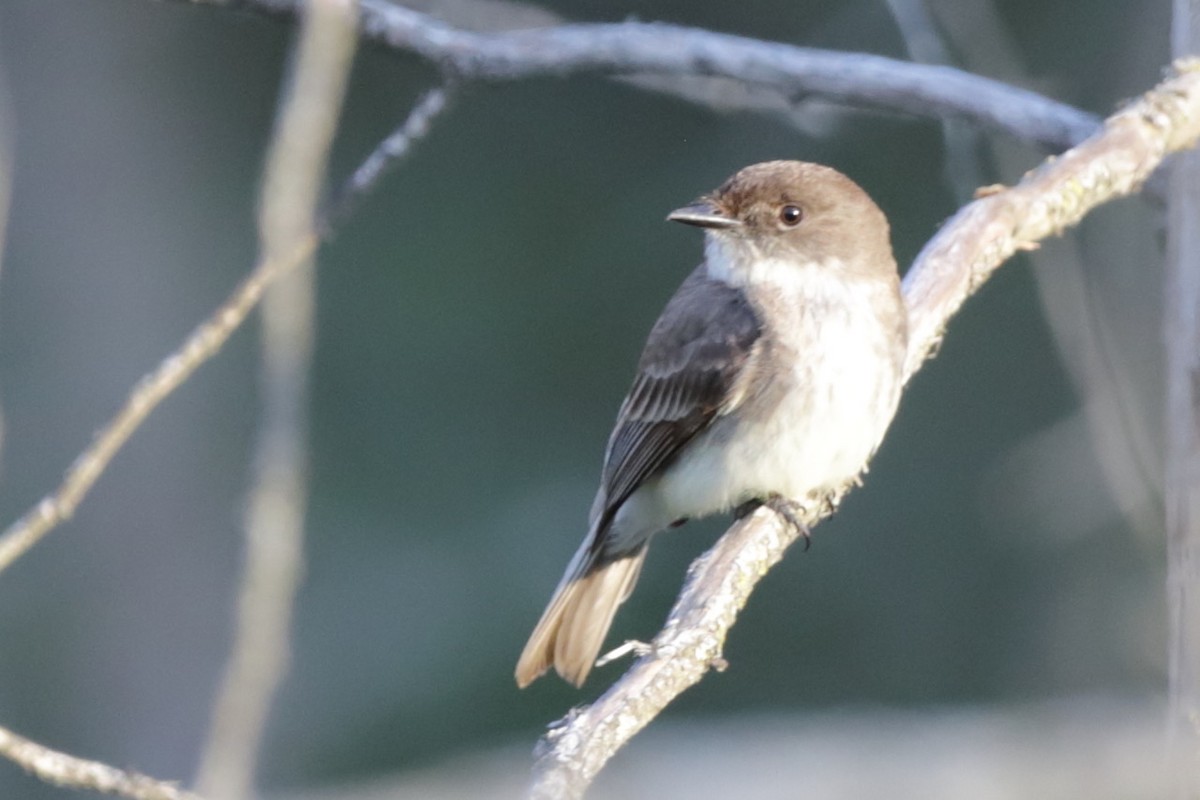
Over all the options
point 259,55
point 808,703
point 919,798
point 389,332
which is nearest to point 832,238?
point 919,798

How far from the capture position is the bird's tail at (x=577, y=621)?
3906 millimetres

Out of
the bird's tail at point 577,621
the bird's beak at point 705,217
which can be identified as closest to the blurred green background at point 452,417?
the bird's tail at point 577,621

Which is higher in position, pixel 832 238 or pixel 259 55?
pixel 259 55

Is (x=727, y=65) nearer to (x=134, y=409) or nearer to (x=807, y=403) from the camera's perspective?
(x=807, y=403)

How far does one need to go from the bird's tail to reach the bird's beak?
0.80 meters

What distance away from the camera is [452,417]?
797 cm

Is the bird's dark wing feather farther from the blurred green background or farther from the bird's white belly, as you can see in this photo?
the blurred green background

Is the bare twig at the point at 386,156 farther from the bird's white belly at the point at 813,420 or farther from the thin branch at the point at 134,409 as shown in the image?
the bird's white belly at the point at 813,420

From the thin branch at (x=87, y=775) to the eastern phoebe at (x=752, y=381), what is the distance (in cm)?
169

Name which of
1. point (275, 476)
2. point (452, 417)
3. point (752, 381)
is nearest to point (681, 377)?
point (752, 381)

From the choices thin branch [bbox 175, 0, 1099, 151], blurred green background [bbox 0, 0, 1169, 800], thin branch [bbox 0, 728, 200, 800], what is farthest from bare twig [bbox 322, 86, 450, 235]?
blurred green background [bbox 0, 0, 1169, 800]

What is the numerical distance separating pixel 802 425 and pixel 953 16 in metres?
1.95

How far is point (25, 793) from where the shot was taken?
693 centimetres

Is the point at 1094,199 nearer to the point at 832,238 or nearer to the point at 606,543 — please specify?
the point at 832,238
